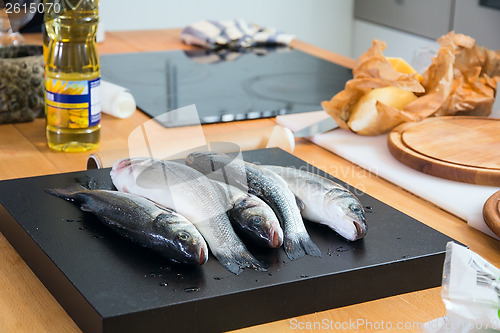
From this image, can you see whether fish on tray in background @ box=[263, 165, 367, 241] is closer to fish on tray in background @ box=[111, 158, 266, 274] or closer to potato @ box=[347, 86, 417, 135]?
fish on tray in background @ box=[111, 158, 266, 274]

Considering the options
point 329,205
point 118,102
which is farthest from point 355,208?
point 118,102

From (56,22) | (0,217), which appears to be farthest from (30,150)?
(0,217)

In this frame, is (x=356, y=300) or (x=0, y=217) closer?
(x=356, y=300)

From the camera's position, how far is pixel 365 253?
30.2 inches

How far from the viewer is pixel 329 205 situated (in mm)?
814

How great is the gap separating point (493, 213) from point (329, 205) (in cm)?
25

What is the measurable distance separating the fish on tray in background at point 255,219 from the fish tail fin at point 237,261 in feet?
0.09

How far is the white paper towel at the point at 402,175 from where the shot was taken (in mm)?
985

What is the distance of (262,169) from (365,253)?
193mm

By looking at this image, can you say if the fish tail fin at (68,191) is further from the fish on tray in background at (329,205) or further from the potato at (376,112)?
the potato at (376,112)

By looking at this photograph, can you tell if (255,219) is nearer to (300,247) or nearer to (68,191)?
(300,247)

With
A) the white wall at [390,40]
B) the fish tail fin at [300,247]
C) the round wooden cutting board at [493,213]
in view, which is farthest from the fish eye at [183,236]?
the white wall at [390,40]

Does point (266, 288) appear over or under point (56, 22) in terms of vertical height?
under

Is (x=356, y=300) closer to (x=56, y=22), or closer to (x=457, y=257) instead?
(x=457, y=257)
